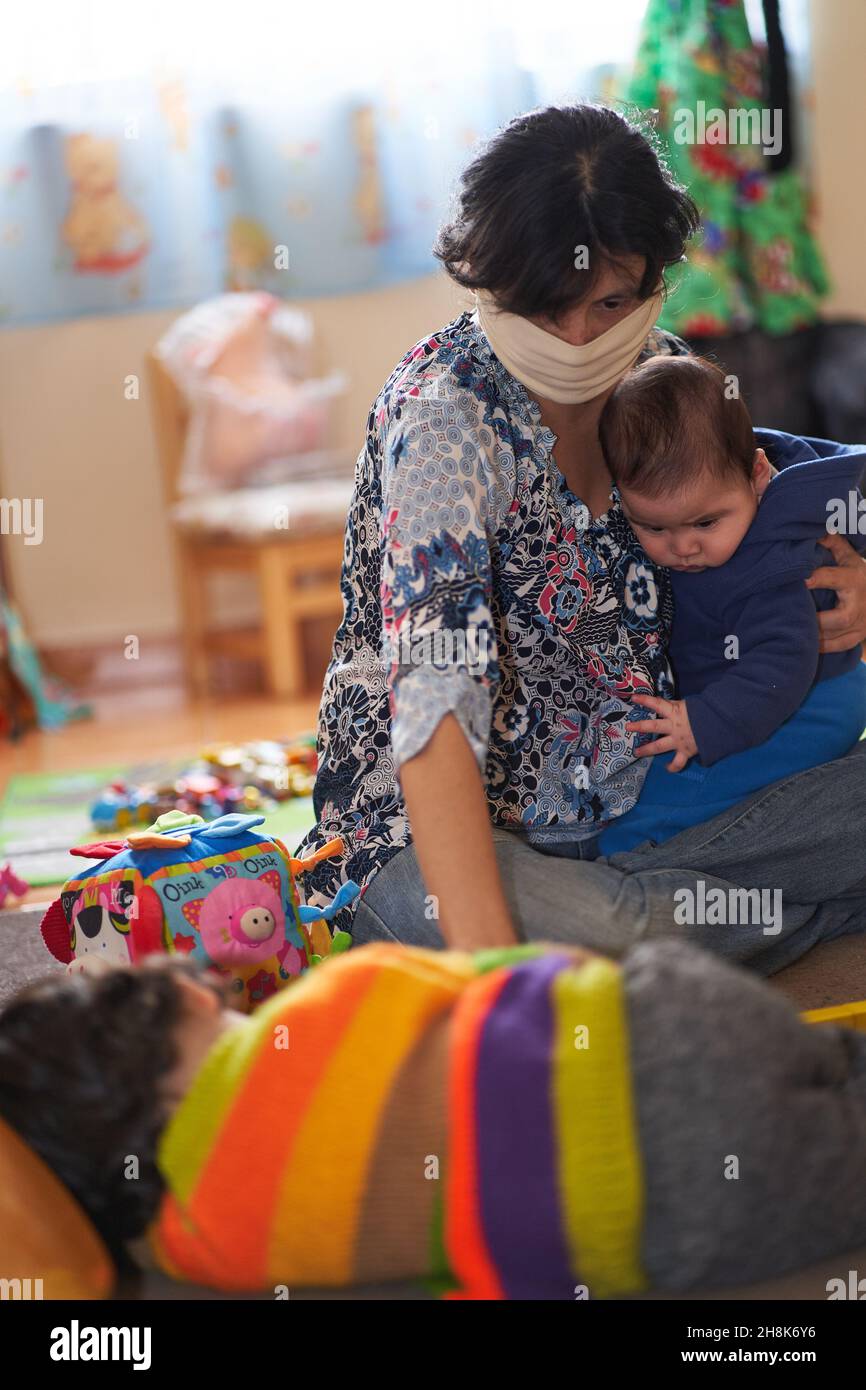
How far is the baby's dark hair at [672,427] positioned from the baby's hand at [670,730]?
0.20 metres

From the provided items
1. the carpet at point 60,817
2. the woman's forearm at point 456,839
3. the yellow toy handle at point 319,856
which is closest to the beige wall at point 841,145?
the carpet at point 60,817

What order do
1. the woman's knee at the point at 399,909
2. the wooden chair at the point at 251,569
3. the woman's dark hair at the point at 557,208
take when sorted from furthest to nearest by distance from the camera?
the wooden chair at the point at 251,569 → the woman's knee at the point at 399,909 → the woman's dark hair at the point at 557,208

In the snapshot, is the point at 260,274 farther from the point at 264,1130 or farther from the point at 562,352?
the point at 264,1130

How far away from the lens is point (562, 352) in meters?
1.30

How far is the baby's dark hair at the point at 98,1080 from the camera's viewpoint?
97cm

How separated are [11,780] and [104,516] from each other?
1.14 m

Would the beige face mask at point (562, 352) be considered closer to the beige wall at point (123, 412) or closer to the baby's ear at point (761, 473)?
the baby's ear at point (761, 473)

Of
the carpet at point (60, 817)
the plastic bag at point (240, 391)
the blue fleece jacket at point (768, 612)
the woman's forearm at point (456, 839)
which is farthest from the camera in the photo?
the plastic bag at point (240, 391)

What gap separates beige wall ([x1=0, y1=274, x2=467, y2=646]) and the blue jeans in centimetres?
270

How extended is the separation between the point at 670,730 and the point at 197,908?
479mm

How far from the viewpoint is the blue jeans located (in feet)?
4.46

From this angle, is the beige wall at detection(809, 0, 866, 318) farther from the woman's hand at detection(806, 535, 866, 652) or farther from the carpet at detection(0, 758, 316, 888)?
the woman's hand at detection(806, 535, 866, 652)

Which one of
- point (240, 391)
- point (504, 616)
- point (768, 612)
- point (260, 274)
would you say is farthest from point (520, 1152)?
point (260, 274)
